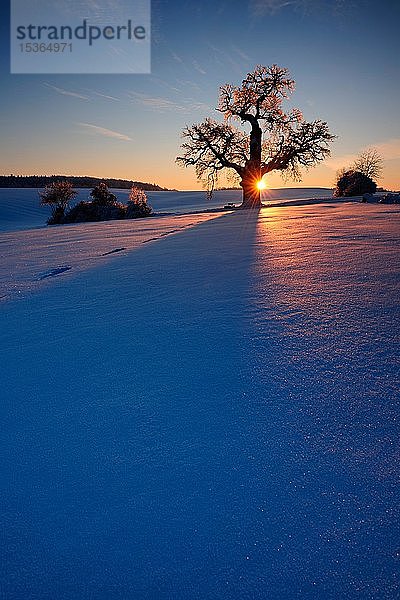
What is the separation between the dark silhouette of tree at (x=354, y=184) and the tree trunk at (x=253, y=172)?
3795mm

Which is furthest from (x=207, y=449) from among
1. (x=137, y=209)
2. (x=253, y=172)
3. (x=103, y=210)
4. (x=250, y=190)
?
(x=250, y=190)

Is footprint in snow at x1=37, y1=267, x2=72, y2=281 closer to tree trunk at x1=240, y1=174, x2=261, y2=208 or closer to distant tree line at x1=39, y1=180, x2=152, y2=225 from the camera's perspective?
distant tree line at x1=39, y1=180, x2=152, y2=225

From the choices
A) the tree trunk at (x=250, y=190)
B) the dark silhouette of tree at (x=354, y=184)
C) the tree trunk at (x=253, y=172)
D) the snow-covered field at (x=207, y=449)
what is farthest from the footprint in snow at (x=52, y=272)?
the dark silhouette of tree at (x=354, y=184)

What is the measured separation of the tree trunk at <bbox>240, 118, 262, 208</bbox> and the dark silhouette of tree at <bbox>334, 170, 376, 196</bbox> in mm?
3795

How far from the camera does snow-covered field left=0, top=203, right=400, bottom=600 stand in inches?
32.7

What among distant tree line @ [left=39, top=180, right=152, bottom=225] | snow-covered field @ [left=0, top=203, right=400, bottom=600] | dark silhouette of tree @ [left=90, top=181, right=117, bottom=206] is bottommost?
A: snow-covered field @ [left=0, top=203, right=400, bottom=600]

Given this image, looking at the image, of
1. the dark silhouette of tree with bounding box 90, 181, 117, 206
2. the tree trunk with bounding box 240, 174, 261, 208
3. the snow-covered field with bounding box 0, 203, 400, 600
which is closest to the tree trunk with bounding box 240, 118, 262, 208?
the tree trunk with bounding box 240, 174, 261, 208

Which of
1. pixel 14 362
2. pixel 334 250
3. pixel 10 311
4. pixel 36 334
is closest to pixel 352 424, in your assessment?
pixel 14 362

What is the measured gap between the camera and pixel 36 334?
6.89 feet

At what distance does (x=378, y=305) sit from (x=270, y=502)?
1.34 metres

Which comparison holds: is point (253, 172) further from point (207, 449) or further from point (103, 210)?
point (207, 449)

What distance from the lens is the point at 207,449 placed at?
45.0 inches

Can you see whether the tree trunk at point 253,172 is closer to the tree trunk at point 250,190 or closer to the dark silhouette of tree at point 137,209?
the tree trunk at point 250,190

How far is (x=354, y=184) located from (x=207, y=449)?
17.4 m
